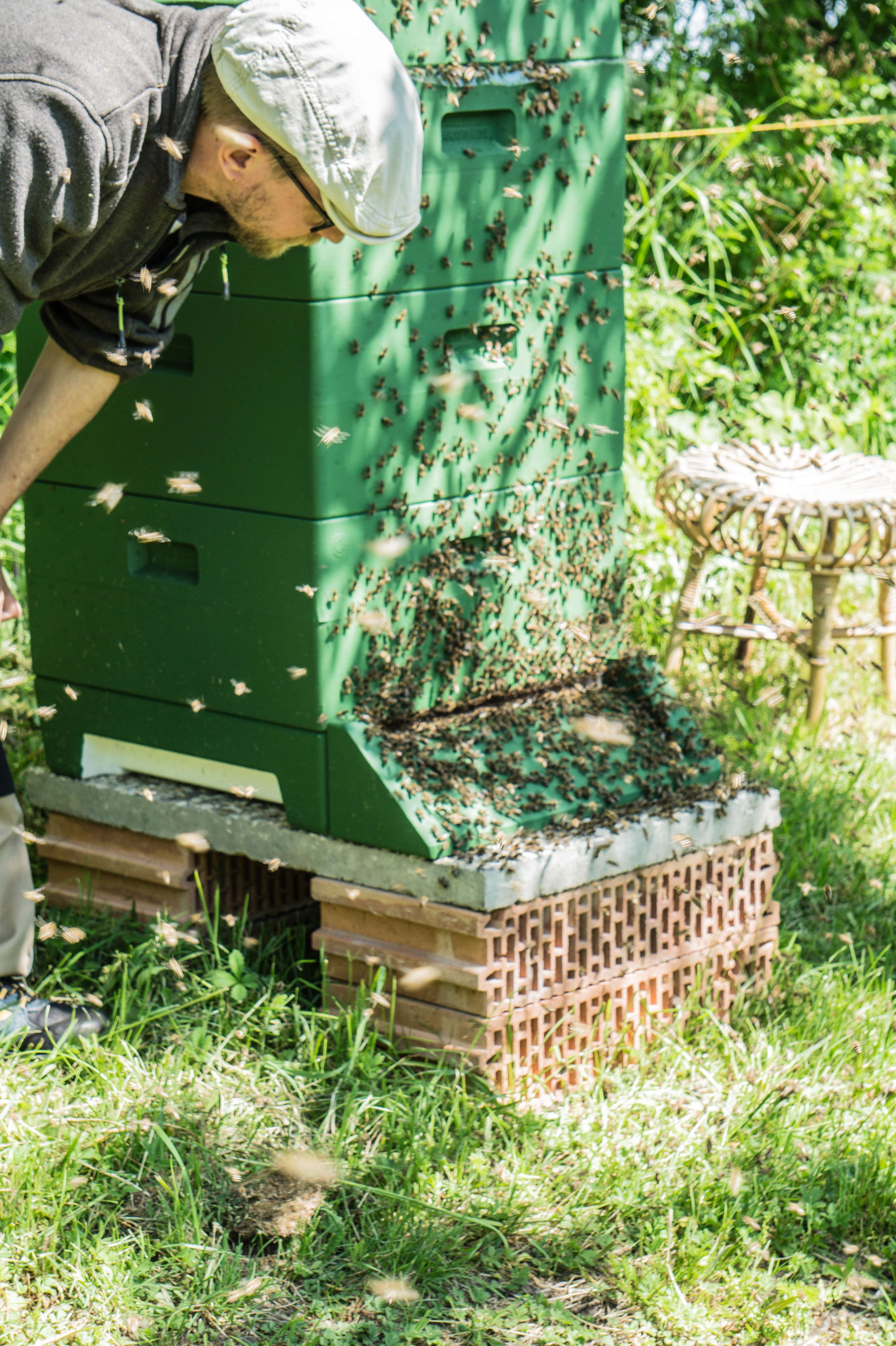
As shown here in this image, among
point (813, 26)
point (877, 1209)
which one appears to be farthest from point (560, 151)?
point (813, 26)

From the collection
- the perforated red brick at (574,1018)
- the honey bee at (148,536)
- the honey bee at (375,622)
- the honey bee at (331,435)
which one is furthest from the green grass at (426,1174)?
the honey bee at (331,435)

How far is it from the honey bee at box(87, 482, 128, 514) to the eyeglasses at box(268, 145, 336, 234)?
0.72 m

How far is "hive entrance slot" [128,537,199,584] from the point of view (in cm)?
277

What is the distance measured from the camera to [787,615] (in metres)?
4.73

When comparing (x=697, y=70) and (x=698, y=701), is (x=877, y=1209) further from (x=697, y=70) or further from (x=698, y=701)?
(x=697, y=70)

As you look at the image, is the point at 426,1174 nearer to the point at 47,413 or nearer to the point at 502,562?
the point at 502,562

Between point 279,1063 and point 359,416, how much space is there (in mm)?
1096

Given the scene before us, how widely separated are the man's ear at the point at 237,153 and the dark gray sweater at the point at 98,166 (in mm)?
49

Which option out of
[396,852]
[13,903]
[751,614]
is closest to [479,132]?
[396,852]

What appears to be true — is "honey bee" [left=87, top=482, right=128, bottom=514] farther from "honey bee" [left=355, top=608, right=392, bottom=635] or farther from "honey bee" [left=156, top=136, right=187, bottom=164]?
"honey bee" [left=156, top=136, right=187, bottom=164]

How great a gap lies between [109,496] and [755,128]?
11.0 feet

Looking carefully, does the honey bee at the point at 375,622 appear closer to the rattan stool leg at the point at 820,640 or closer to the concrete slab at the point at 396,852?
the concrete slab at the point at 396,852

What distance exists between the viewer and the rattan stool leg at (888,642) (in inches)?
170

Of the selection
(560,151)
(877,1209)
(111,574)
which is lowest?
(877,1209)
